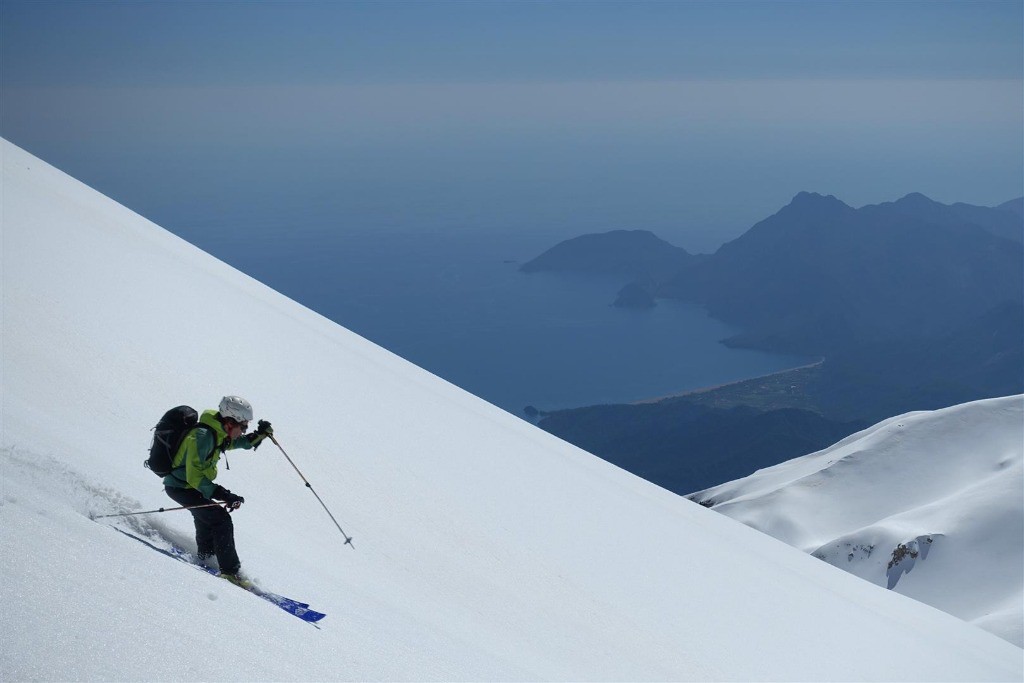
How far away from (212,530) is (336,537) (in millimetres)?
2603

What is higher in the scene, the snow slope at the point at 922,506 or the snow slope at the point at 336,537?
the snow slope at the point at 922,506

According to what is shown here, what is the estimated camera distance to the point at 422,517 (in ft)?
34.4

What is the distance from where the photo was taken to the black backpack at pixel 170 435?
6.34 m

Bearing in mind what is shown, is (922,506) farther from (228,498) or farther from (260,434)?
(228,498)

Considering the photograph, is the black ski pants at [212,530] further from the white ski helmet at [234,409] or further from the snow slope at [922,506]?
the snow slope at [922,506]

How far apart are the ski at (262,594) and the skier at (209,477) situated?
0.34 ft

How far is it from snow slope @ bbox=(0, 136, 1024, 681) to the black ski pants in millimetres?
304

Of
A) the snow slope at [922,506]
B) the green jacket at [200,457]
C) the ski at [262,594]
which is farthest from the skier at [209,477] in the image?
the snow slope at [922,506]

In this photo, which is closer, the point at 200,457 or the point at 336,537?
the point at 200,457

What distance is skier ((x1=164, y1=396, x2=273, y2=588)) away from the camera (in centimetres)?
623

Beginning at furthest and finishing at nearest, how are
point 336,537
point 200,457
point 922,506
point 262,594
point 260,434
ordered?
point 922,506 → point 336,537 → point 260,434 → point 200,457 → point 262,594

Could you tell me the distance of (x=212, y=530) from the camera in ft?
20.5

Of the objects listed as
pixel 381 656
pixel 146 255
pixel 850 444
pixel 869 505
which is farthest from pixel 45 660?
pixel 850 444

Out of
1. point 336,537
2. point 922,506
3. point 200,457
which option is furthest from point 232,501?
point 922,506
